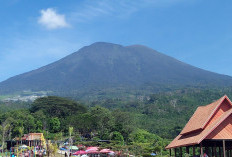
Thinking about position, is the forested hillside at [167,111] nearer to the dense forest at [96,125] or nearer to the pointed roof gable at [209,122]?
the dense forest at [96,125]

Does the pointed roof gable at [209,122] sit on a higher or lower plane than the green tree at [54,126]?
higher

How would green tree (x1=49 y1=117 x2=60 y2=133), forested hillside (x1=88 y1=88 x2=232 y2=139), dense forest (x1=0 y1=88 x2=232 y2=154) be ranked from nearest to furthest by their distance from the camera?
1. dense forest (x1=0 y1=88 x2=232 y2=154)
2. green tree (x1=49 y1=117 x2=60 y2=133)
3. forested hillside (x1=88 y1=88 x2=232 y2=139)

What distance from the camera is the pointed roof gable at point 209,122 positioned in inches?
715

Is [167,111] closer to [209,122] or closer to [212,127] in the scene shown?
[209,122]

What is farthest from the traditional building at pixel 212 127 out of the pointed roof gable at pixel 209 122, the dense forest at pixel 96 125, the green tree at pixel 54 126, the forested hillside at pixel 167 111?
the forested hillside at pixel 167 111

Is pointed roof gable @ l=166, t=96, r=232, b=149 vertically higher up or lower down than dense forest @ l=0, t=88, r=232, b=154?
higher up

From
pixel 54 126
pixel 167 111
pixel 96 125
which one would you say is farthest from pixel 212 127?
pixel 167 111

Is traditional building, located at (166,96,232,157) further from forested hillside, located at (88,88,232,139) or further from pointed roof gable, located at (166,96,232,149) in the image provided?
forested hillside, located at (88,88,232,139)

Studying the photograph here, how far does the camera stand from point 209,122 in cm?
1936

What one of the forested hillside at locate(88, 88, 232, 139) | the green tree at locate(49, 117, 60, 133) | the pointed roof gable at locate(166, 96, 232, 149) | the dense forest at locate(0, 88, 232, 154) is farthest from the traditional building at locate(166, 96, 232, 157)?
the forested hillside at locate(88, 88, 232, 139)

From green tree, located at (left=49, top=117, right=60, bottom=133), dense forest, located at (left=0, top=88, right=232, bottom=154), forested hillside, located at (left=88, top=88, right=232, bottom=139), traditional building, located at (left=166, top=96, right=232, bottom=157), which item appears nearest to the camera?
traditional building, located at (left=166, top=96, right=232, bottom=157)

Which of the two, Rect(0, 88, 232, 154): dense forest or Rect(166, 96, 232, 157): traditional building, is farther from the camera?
Rect(0, 88, 232, 154): dense forest

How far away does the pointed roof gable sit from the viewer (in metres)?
18.2

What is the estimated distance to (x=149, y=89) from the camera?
7313 inches
